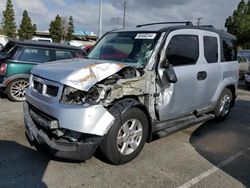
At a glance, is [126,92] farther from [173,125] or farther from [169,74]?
[173,125]

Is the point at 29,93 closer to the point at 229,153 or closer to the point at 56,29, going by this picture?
the point at 229,153

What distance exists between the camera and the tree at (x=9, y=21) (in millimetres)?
53688

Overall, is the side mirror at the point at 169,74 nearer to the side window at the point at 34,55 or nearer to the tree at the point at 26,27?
the side window at the point at 34,55

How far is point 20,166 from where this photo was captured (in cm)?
383

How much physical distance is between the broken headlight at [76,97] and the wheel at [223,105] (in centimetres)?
353

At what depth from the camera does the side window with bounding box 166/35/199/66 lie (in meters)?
4.62

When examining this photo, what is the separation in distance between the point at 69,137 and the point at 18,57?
480cm

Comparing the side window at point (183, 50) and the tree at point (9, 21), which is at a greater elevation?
the tree at point (9, 21)

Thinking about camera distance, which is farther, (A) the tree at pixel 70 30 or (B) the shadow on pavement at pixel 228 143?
(A) the tree at pixel 70 30

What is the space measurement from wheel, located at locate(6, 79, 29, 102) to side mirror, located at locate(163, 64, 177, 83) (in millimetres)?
4752

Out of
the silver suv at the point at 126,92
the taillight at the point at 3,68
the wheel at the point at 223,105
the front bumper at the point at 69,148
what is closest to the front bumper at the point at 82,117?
the silver suv at the point at 126,92

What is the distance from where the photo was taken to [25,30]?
59375mm

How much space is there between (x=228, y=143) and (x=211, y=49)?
1.86 meters

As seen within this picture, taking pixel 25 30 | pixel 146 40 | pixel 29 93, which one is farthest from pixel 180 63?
pixel 25 30
